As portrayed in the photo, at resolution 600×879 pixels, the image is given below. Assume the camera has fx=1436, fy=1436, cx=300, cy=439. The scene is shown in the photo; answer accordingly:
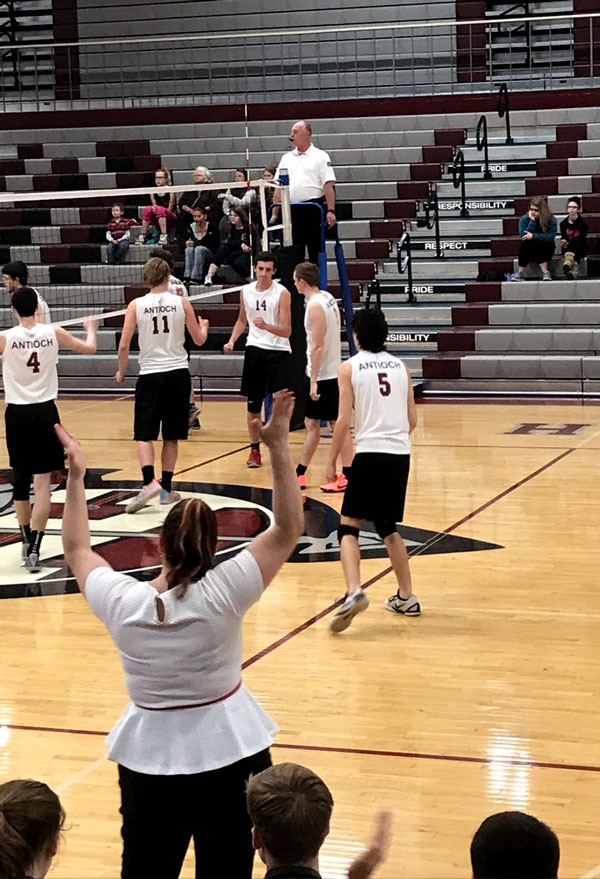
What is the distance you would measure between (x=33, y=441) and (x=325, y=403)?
273 centimetres

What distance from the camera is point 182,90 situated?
25.0m

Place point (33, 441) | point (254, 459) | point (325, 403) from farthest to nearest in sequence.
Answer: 1. point (254, 459)
2. point (325, 403)
3. point (33, 441)

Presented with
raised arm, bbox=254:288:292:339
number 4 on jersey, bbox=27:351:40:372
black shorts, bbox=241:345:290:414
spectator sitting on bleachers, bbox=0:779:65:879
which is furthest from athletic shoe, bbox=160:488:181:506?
spectator sitting on bleachers, bbox=0:779:65:879

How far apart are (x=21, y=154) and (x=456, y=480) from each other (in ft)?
45.7

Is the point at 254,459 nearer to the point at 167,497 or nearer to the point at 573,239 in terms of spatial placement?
the point at 167,497

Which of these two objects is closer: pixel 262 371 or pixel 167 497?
pixel 167 497

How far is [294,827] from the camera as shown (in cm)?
300

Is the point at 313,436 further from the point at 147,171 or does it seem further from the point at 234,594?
the point at 147,171

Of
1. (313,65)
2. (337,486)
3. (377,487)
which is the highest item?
(313,65)

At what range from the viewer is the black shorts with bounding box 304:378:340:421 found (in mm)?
11016

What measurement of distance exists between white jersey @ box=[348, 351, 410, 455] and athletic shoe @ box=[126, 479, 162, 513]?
10.9 feet

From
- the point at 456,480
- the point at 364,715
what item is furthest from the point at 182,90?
the point at 364,715

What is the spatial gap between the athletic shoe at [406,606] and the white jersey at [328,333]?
309 centimetres

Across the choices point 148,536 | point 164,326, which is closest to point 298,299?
point 164,326
